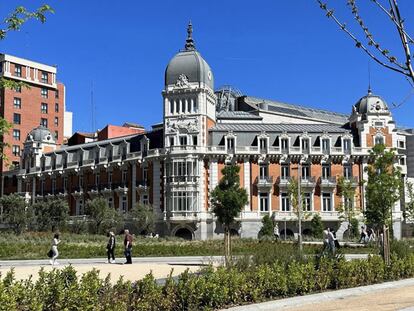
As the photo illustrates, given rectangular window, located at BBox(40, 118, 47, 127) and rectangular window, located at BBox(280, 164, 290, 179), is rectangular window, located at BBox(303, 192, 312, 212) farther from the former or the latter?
rectangular window, located at BBox(40, 118, 47, 127)

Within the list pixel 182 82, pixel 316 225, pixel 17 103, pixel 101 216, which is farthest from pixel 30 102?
pixel 316 225

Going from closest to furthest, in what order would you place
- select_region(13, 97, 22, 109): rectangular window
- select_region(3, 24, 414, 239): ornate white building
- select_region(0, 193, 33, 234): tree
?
select_region(0, 193, 33, 234): tree < select_region(3, 24, 414, 239): ornate white building < select_region(13, 97, 22, 109): rectangular window

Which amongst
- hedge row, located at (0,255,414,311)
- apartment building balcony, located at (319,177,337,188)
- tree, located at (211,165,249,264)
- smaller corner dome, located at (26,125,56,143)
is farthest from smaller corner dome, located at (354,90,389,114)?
hedge row, located at (0,255,414,311)

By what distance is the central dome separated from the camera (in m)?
59.4

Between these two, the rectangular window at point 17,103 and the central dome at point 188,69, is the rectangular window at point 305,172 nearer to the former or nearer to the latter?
the central dome at point 188,69

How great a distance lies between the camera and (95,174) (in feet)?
225

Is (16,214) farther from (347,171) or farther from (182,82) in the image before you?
(347,171)

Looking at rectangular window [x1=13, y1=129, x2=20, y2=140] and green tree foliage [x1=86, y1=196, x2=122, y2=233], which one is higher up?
rectangular window [x1=13, y1=129, x2=20, y2=140]

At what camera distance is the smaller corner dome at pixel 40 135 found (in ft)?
258

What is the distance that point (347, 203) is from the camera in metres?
57.2

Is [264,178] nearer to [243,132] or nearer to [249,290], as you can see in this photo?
[243,132]

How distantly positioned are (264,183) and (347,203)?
835 cm

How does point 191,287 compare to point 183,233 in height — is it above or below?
above

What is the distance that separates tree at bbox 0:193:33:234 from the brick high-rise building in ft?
76.8
